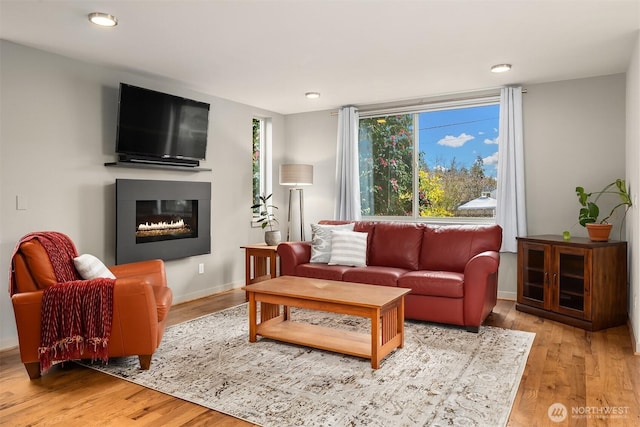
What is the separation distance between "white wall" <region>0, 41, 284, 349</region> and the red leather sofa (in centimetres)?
168

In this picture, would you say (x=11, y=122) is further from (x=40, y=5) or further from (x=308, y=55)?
(x=308, y=55)

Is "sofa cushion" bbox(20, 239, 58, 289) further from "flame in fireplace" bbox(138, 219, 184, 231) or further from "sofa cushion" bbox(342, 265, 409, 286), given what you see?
"sofa cushion" bbox(342, 265, 409, 286)

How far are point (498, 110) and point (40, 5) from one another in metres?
4.37

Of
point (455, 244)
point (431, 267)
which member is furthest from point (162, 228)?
point (455, 244)

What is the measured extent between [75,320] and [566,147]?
4.66 m

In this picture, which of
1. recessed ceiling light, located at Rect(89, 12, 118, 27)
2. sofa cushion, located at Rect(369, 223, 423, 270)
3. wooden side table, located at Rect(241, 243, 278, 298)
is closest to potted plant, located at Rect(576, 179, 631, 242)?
sofa cushion, located at Rect(369, 223, 423, 270)

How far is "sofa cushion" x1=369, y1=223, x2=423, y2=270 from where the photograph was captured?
4.55m

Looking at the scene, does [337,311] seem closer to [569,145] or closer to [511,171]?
[511,171]

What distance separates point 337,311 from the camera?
3025mm

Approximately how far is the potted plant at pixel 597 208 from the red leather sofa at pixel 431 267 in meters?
0.79

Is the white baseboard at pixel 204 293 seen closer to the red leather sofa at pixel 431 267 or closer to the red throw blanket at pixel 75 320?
the red leather sofa at pixel 431 267

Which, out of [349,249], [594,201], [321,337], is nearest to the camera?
[321,337]

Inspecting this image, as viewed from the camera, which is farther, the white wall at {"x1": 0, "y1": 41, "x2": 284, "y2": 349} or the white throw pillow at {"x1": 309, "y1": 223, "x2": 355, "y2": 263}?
the white throw pillow at {"x1": 309, "y1": 223, "x2": 355, "y2": 263}

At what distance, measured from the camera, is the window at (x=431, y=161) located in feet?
16.8
